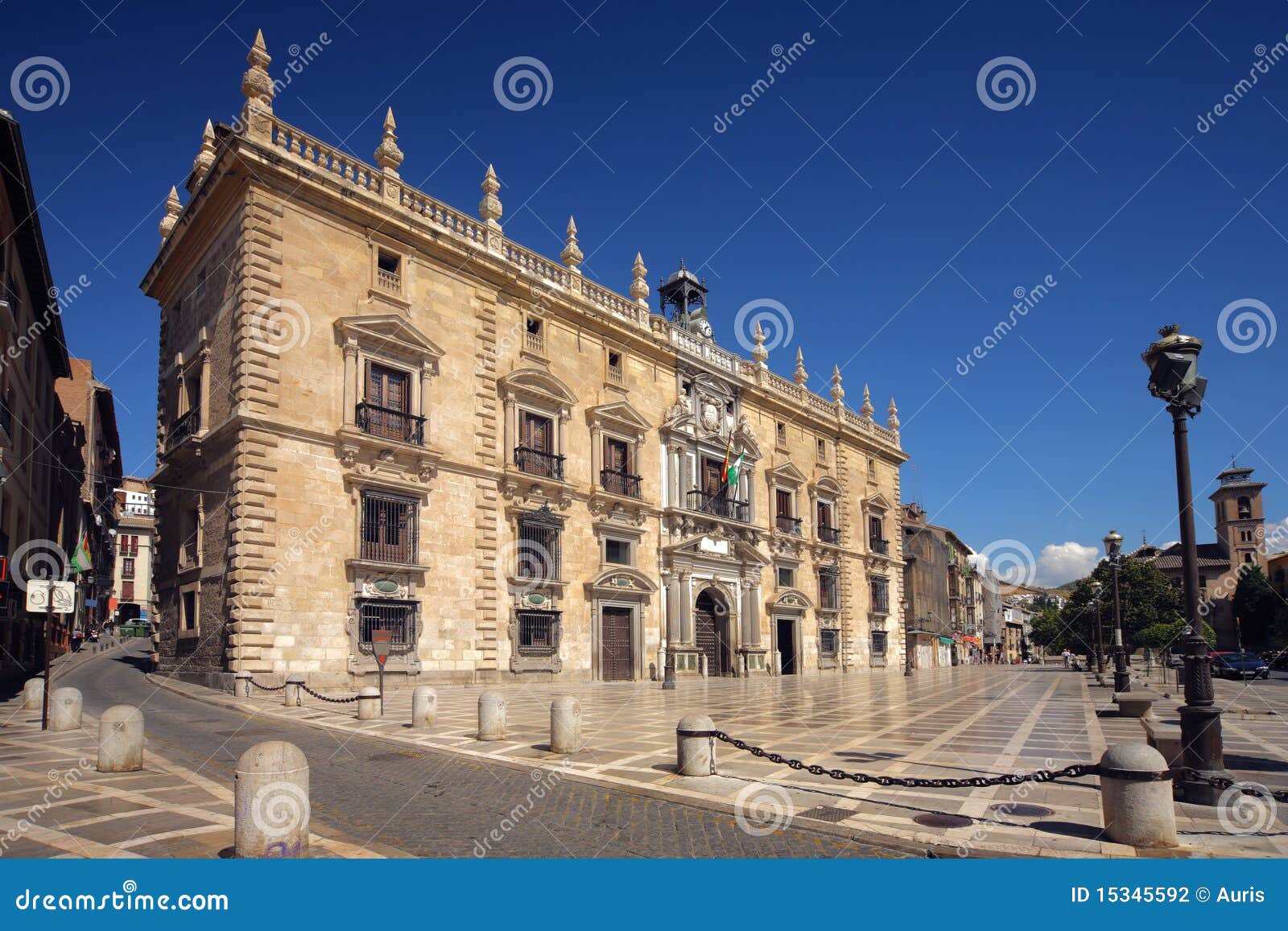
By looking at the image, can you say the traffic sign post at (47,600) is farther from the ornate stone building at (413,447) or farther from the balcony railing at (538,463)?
the balcony railing at (538,463)

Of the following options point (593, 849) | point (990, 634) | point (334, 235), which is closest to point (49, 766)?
point (593, 849)

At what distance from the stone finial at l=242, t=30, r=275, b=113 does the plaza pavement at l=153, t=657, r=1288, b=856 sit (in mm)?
13823

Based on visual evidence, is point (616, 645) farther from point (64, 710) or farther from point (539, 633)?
point (64, 710)

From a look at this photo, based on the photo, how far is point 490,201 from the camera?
25.6 m

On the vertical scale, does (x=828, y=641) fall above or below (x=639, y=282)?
below

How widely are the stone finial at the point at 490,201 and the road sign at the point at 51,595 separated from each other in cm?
1630

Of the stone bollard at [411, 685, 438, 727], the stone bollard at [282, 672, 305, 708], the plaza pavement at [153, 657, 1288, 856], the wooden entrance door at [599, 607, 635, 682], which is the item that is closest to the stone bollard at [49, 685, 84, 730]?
the plaza pavement at [153, 657, 1288, 856]

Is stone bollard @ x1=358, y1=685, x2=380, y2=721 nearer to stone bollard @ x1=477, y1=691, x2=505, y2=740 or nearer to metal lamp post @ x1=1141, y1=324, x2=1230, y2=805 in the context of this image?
stone bollard @ x1=477, y1=691, x2=505, y2=740

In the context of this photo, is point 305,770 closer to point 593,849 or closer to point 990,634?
point 593,849

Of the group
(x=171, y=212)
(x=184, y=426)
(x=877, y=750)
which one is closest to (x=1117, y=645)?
(x=877, y=750)

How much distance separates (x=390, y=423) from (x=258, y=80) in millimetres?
8773

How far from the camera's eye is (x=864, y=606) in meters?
44.1

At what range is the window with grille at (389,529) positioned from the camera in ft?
67.2

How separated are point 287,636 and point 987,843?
16258 mm
